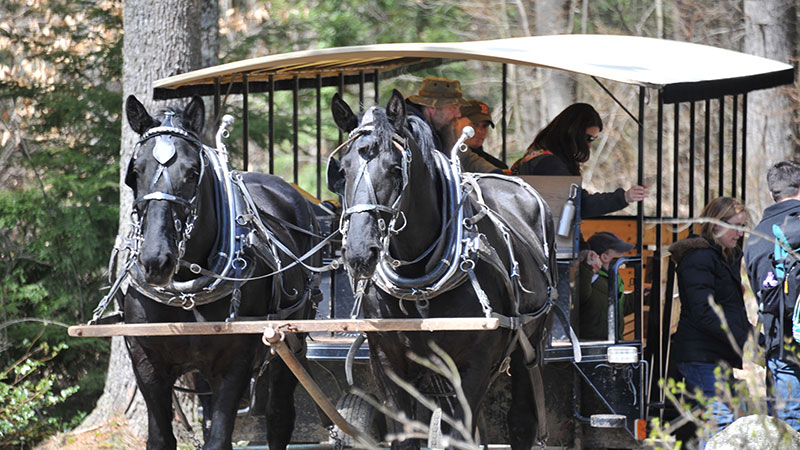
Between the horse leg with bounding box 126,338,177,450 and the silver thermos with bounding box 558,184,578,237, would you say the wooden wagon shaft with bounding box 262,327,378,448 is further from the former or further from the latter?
the silver thermos with bounding box 558,184,578,237

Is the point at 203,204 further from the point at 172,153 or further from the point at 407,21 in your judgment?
the point at 407,21

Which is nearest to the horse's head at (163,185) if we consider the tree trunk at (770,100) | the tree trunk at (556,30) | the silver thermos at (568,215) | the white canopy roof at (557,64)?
the white canopy roof at (557,64)

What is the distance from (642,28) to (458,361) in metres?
13.7

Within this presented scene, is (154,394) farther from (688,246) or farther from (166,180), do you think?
(688,246)

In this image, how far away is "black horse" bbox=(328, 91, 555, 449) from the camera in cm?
461

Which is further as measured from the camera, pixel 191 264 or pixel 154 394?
pixel 154 394

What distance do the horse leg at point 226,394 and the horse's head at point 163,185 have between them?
2.21 ft

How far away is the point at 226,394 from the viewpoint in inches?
201

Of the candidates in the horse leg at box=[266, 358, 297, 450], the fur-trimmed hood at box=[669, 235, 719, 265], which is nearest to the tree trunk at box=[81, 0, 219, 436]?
the horse leg at box=[266, 358, 297, 450]

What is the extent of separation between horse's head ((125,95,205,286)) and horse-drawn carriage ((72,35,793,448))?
0.02 meters

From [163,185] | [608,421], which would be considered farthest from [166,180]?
[608,421]

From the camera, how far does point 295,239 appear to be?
6.32 m

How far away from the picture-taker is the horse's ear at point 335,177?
16.0 feet

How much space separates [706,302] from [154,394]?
3.40 m
